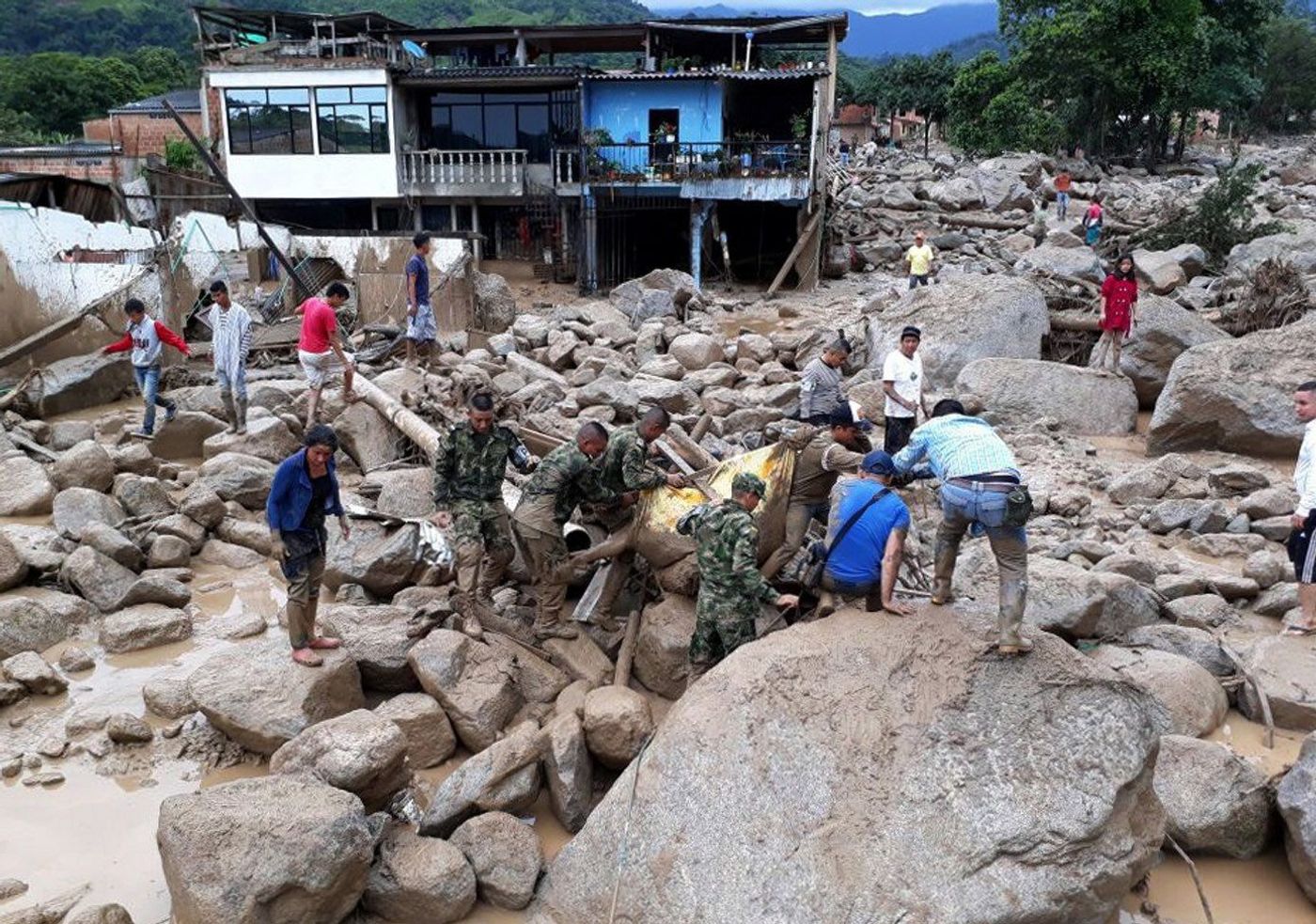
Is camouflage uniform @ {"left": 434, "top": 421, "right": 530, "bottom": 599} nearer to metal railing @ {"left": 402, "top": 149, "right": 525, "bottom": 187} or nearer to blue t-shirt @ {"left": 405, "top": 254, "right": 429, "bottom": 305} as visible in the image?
blue t-shirt @ {"left": 405, "top": 254, "right": 429, "bottom": 305}

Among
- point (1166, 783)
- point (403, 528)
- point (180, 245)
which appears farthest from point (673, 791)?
point (180, 245)

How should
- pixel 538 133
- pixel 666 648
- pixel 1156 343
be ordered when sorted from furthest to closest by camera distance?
pixel 538 133 < pixel 1156 343 < pixel 666 648

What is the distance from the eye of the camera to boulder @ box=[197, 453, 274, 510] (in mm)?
10016

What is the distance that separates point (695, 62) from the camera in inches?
1040

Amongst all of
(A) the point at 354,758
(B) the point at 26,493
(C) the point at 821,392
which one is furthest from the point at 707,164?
(A) the point at 354,758

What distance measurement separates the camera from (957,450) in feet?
17.9

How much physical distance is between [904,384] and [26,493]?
826 cm

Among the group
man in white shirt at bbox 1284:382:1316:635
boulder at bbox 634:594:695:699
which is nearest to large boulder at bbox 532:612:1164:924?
boulder at bbox 634:594:695:699

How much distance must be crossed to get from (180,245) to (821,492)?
12.7 metres

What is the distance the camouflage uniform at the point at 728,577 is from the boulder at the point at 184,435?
733 centimetres

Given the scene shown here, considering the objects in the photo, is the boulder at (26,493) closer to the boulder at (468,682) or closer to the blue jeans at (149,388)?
the blue jeans at (149,388)

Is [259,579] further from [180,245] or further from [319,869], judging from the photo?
[180,245]

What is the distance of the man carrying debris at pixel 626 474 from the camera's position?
22.6 ft

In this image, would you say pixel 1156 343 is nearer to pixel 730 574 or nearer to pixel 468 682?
pixel 730 574
